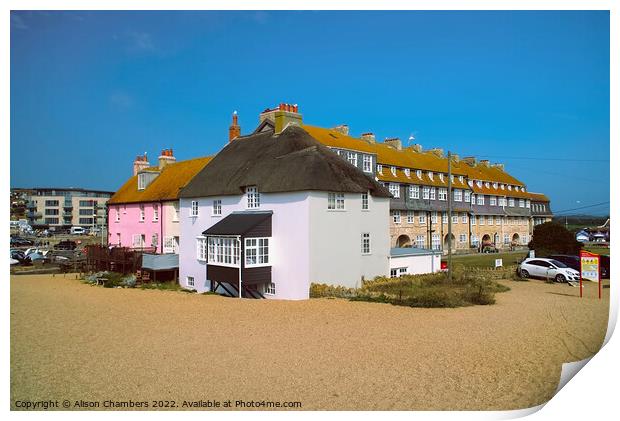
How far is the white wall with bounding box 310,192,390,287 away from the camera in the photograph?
52.0 feet

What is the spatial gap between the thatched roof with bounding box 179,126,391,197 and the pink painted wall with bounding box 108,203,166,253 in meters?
7.19

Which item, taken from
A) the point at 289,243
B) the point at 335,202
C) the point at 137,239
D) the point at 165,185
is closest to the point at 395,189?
the point at 165,185

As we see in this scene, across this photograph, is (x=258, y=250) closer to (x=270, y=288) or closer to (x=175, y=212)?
(x=270, y=288)

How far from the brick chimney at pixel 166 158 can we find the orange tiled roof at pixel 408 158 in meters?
10.4

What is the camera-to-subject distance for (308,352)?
8820 millimetres

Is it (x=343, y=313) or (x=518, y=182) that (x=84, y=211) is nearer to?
(x=343, y=313)

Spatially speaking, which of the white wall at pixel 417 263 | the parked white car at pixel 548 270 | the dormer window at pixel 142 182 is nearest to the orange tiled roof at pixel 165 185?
the dormer window at pixel 142 182

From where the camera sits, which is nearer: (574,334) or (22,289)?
(574,334)

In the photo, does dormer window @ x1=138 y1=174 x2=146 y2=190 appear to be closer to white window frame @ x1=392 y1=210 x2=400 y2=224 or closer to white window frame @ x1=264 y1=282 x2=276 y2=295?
white window frame @ x1=392 y1=210 x2=400 y2=224

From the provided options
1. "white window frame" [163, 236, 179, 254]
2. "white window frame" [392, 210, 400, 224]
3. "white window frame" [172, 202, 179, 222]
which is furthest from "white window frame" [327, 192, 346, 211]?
"white window frame" [392, 210, 400, 224]

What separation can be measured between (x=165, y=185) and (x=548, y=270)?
2109 cm

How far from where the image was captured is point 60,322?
11.8m

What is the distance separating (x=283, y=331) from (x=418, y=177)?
25122 mm
